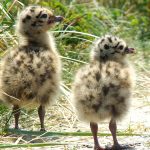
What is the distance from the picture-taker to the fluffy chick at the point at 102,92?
4.67m

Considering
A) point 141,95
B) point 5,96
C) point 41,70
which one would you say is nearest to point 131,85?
point 41,70

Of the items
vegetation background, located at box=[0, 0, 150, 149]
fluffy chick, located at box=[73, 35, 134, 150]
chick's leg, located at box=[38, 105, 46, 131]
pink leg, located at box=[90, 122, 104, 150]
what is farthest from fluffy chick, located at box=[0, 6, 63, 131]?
pink leg, located at box=[90, 122, 104, 150]

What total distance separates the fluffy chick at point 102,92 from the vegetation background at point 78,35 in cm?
58

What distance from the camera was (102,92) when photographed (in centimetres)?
466

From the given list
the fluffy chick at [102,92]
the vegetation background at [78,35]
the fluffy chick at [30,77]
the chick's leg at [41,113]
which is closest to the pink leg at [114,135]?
the fluffy chick at [102,92]

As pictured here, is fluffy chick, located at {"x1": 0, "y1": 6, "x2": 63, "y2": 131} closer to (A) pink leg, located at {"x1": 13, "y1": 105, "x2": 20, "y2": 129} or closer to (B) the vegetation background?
(A) pink leg, located at {"x1": 13, "y1": 105, "x2": 20, "y2": 129}

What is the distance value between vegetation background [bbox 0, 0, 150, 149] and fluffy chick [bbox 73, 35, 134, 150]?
1.90 ft

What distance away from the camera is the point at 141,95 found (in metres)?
6.88

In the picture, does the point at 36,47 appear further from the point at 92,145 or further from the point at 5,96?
the point at 92,145

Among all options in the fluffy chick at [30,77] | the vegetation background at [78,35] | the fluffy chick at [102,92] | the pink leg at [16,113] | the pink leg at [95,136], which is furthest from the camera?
the vegetation background at [78,35]

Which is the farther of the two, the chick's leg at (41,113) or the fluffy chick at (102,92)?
the chick's leg at (41,113)

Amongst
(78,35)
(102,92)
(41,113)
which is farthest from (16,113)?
(78,35)

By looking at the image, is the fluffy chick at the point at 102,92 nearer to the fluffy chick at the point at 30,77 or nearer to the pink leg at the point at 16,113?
the fluffy chick at the point at 30,77

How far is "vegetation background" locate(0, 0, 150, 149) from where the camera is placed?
5863 millimetres
